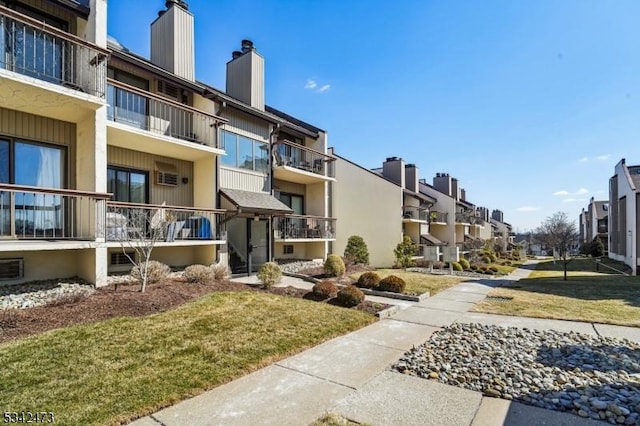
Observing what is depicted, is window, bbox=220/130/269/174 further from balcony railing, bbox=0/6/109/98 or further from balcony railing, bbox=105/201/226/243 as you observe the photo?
balcony railing, bbox=0/6/109/98

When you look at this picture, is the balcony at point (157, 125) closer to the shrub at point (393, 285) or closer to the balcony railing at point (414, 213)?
the shrub at point (393, 285)

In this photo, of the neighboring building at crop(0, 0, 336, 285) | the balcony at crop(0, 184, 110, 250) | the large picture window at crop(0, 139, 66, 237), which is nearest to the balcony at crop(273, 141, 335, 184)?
the neighboring building at crop(0, 0, 336, 285)

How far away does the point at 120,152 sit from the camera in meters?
11.3

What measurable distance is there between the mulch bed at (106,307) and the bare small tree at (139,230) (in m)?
0.61

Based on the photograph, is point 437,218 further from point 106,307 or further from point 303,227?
point 106,307

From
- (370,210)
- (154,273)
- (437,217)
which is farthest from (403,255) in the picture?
(154,273)

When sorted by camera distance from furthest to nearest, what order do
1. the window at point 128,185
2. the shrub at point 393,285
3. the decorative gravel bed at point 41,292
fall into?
the shrub at point 393,285 → the window at point 128,185 → the decorative gravel bed at point 41,292

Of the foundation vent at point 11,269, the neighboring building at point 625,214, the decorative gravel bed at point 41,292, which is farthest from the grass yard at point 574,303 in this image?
the foundation vent at point 11,269

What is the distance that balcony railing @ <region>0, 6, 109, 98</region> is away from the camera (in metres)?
7.96

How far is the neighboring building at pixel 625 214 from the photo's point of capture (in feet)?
72.5

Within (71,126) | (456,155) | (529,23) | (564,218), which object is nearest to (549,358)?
(529,23)

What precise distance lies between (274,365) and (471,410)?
3074 mm

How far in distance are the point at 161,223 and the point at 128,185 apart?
306cm

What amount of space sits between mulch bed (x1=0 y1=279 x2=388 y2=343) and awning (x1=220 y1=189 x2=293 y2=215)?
143 inches
